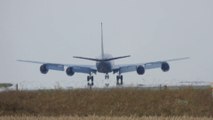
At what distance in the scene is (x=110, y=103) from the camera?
47.5m

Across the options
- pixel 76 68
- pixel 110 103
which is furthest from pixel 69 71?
pixel 110 103

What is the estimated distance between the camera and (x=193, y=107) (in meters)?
45.2

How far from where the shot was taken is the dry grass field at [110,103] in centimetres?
4453

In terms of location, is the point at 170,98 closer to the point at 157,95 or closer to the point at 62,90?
the point at 157,95

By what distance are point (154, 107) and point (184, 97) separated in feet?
10.0

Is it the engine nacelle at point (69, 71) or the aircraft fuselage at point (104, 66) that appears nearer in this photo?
the engine nacelle at point (69, 71)

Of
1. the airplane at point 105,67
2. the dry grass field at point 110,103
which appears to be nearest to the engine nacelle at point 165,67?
the airplane at point 105,67

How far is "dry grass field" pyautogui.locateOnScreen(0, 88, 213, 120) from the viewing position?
44531 mm

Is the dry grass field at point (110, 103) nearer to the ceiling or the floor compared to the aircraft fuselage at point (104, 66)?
nearer to the floor

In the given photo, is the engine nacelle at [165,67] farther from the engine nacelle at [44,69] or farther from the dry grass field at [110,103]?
the dry grass field at [110,103]

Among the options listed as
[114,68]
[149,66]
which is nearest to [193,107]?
[149,66]

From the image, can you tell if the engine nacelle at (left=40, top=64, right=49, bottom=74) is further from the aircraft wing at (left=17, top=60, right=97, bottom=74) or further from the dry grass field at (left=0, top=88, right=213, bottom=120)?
the dry grass field at (left=0, top=88, right=213, bottom=120)

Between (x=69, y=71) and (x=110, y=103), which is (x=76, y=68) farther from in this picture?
(x=110, y=103)

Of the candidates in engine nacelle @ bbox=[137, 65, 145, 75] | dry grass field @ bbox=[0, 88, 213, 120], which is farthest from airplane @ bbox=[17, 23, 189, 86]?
dry grass field @ bbox=[0, 88, 213, 120]
